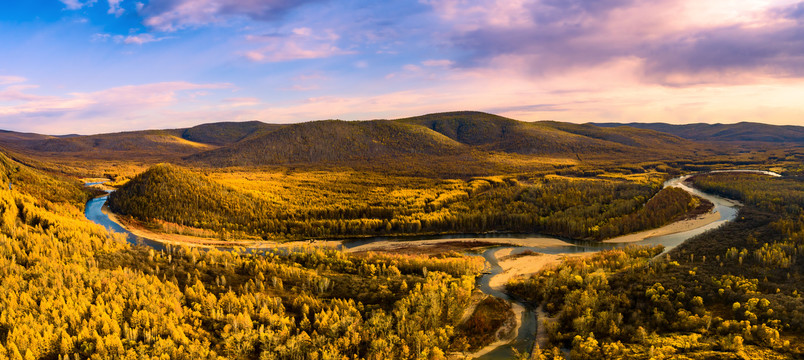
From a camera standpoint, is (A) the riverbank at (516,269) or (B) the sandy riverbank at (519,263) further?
(B) the sandy riverbank at (519,263)

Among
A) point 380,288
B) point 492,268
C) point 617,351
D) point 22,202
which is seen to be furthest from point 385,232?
point 22,202

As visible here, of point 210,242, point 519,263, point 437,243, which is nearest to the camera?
point 519,263

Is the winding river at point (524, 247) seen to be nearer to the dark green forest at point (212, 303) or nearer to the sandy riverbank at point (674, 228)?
the sandy riverbank at point (674, 228)

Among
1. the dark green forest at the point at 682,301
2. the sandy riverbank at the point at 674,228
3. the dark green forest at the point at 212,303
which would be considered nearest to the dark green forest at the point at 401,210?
the sandy riverbank at the point at 674,228

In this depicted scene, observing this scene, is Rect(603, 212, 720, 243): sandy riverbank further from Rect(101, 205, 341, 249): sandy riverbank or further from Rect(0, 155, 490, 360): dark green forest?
Rect(101, 205, 341, 249): sandy riverbank

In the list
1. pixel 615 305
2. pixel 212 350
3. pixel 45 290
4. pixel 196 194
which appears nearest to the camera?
pixel 212 350

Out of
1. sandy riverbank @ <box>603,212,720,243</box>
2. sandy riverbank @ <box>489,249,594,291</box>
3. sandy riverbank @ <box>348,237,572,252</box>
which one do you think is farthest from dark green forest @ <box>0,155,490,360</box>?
sandy riverbank @ <box>603,212,720,243</box>

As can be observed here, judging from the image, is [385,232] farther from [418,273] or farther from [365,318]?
[365,318]

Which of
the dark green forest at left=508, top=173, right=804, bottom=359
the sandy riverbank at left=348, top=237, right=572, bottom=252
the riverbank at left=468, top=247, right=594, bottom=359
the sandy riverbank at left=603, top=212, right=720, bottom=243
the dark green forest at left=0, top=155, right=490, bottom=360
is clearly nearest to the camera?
the dark green forest at left=0, top=155, right=490, bottom=360

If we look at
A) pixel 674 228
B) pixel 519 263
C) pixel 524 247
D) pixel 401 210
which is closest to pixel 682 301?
pixel 519 263

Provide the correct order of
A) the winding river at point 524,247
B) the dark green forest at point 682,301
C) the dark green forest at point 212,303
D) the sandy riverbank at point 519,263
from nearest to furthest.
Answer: the dark green forest at point 212,303, the dark green forest at point 682,301, the winding river at point 524,247, the sandy riverbank at point 519,263

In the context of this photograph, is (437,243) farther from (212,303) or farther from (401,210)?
(212,303)
